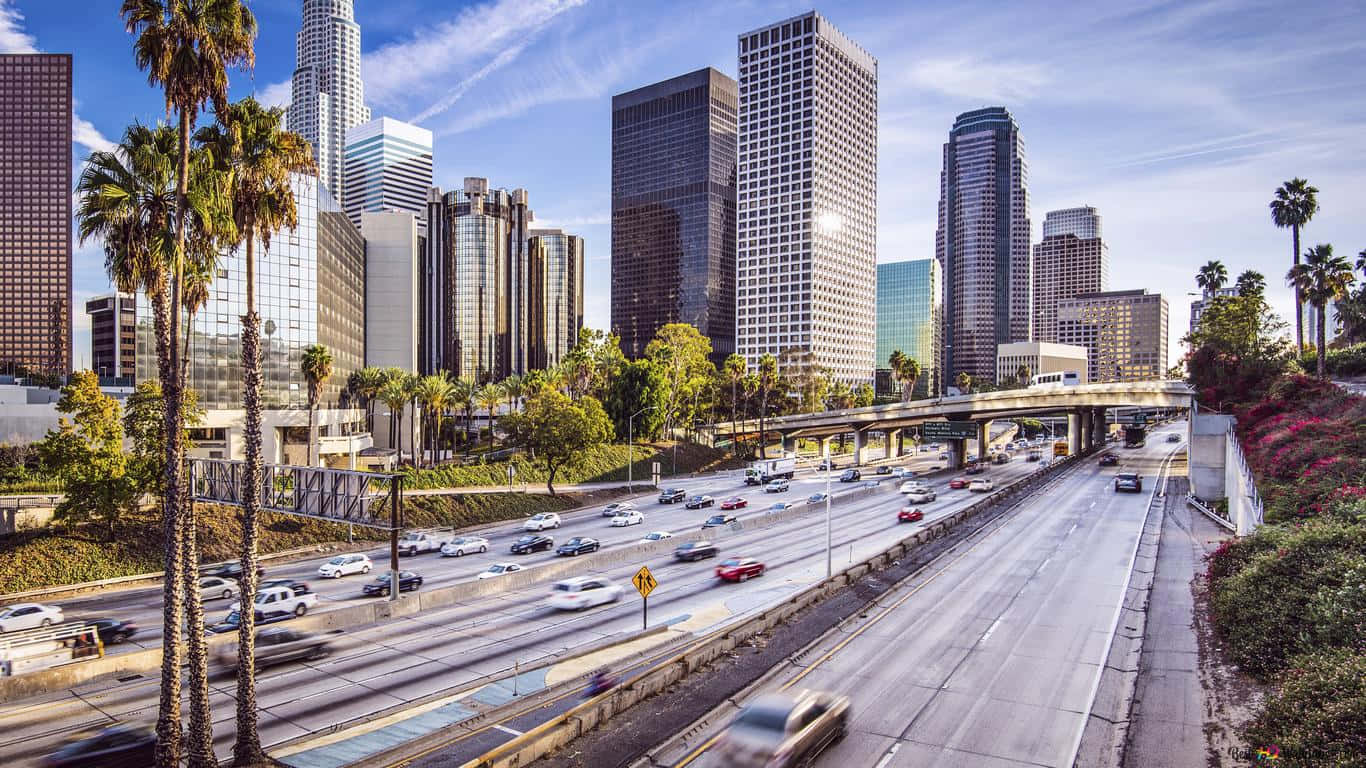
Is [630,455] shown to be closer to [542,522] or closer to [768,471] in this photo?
[768,471]

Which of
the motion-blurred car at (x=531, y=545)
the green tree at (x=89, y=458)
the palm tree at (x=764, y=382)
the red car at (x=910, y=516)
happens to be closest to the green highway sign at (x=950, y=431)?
the palm tree at (x=764, y=382)

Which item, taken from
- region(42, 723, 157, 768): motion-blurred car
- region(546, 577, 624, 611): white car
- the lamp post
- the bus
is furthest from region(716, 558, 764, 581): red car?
the bus

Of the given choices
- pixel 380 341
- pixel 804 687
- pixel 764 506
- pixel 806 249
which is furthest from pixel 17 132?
pixel 804 687

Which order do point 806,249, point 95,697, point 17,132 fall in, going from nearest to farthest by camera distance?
point 95,697
point 17,132
point 806,249

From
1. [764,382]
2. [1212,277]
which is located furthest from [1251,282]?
[764,382]

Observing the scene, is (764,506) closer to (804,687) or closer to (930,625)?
(930,625)

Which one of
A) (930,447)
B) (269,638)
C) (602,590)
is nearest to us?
(269,638)

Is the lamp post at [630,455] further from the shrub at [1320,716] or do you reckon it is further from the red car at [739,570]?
the shrub at [1320,716]
